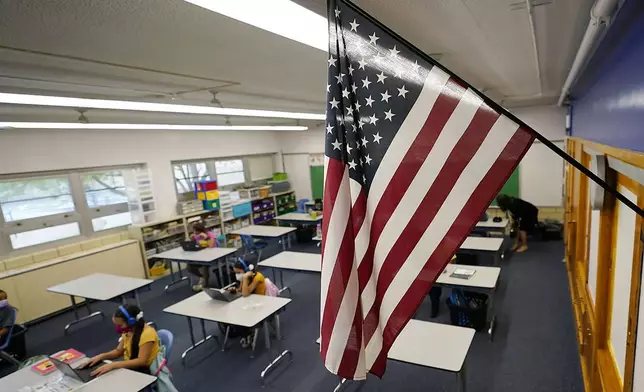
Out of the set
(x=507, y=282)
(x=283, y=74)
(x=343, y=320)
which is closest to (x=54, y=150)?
(x=283, y=74)

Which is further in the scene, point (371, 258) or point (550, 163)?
point (550, 163)

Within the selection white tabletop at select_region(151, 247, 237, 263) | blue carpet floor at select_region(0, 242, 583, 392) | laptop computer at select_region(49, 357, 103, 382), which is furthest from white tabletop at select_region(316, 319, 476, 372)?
white tabletop at select_region(151, 247, 237, 263)

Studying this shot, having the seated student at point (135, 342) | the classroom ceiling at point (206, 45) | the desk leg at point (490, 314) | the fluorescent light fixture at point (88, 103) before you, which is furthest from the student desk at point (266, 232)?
the desk leg at point (490, 314)

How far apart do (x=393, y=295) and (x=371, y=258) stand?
182mm

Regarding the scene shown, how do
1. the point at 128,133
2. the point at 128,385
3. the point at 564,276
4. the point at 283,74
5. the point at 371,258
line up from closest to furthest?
the point at 371,258 < the point at 128,385 < the point at 283,74 < the point at 564,276 < the point at 128,133

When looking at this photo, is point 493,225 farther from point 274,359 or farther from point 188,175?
point 188,175

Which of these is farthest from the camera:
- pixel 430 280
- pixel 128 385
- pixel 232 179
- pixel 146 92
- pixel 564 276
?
pixel 232 179

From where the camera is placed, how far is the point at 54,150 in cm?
671

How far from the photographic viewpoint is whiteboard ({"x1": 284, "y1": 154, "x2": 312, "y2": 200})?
1199cm

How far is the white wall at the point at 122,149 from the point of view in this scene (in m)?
6.34

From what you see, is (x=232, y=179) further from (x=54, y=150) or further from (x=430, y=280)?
(x=430, y=280)

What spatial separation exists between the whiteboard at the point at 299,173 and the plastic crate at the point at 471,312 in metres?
7.62

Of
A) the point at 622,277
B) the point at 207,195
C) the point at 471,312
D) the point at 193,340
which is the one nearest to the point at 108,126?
the point at 207,195

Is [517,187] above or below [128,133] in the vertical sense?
below
